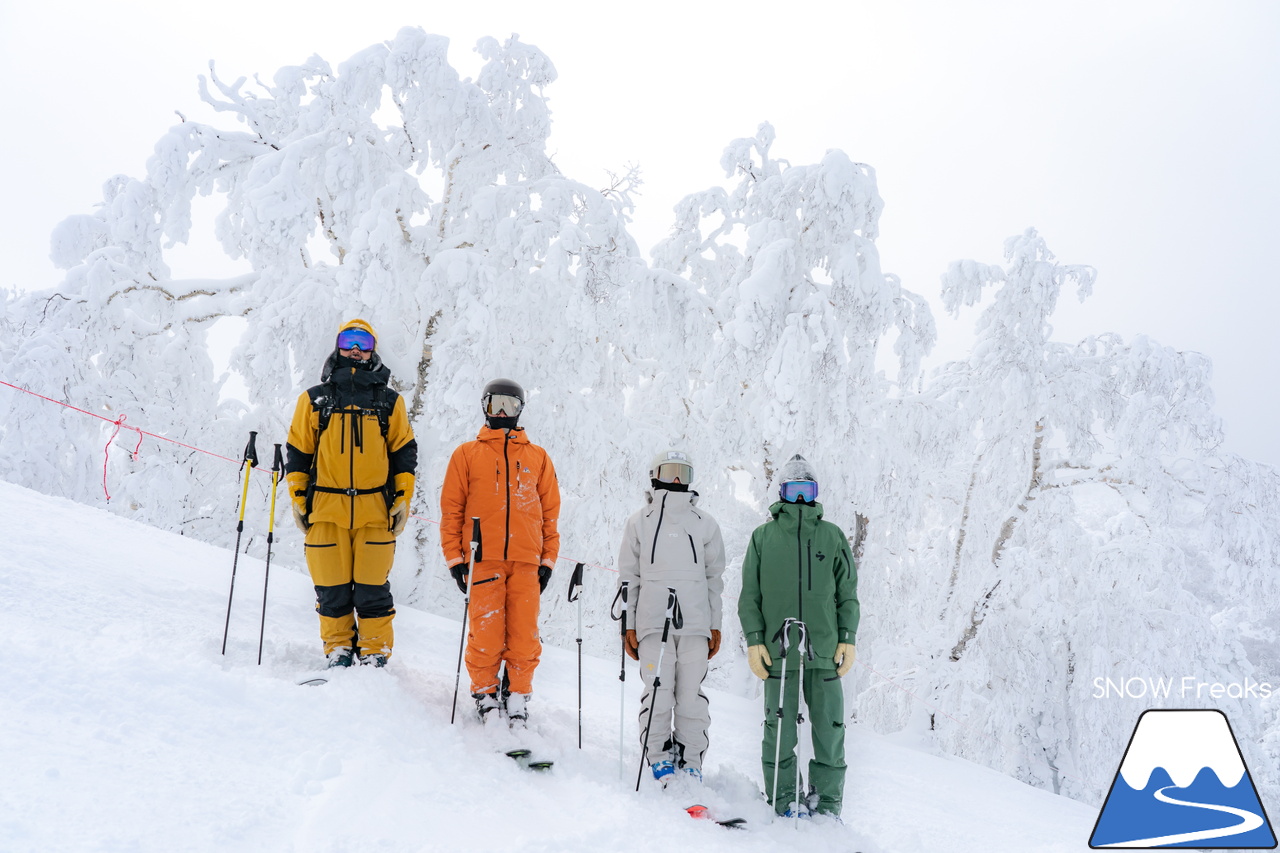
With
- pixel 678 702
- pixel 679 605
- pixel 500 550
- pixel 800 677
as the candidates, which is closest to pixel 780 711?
pixel 800 677

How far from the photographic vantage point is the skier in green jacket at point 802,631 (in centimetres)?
411

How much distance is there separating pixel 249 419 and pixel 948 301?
1217cm

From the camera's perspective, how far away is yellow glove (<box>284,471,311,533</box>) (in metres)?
4.21

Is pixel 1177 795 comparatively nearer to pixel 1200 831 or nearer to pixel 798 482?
pixel 1200 831

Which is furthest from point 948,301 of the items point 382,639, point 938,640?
point 382,639

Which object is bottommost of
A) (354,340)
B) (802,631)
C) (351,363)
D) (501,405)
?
(802,631)

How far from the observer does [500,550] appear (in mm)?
4195

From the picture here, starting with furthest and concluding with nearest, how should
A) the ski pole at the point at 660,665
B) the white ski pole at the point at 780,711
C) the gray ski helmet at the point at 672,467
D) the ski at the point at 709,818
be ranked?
1. the gray ski helmet at the point at 672,467
2. the ski pole at the point at 660,665
3. the white ski pole at the point at 780,711
4. the ski at the point at 709,818

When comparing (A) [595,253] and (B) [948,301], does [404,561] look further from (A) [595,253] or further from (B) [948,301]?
(B) [948,301]

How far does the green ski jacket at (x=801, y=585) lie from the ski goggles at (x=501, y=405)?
170cm

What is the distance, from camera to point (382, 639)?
173 inches

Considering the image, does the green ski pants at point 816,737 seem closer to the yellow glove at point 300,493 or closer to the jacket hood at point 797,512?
the jacket hood at point 797,512

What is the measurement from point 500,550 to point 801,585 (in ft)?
5.82

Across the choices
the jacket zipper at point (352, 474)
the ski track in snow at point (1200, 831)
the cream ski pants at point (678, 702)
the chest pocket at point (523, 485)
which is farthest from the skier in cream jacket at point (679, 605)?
the ski track in snow at point (1200, 831)
